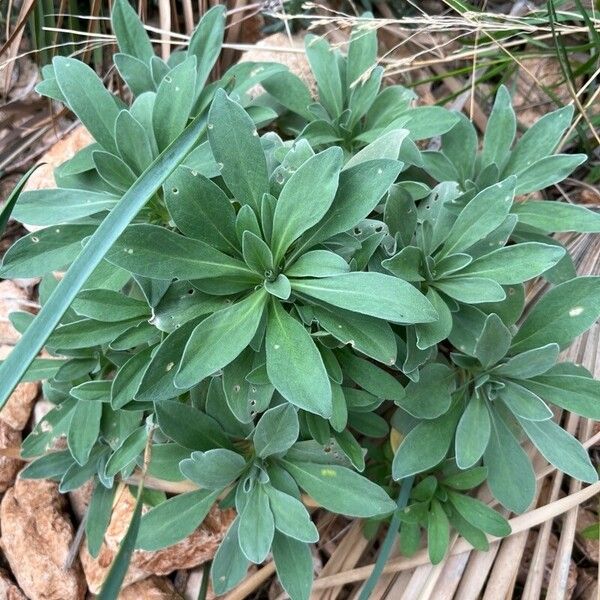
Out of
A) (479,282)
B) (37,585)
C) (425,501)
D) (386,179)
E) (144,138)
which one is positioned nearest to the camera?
(386,179)

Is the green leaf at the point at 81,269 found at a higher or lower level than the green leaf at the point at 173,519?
higher

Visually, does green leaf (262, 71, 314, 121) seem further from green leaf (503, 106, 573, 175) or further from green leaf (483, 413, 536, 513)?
green leaf (483, 413, 536, 513)

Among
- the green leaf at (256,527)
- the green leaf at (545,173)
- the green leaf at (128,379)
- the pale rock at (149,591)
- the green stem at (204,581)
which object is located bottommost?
the pale rock at (149,591)

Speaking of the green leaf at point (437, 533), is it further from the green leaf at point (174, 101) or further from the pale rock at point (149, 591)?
the green leaf at point (174, 101)

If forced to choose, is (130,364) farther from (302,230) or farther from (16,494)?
(16,494)

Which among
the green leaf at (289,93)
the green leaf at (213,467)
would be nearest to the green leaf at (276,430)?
the green leaf at (213,467)

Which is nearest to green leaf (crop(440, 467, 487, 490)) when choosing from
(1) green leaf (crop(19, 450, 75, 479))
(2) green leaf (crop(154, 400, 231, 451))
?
(2) green leaf (crop(154, 400, 231, 451))

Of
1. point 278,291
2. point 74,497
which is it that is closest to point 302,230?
point 278,291
